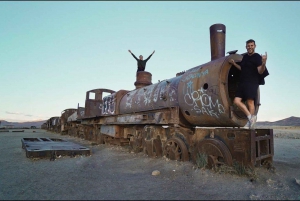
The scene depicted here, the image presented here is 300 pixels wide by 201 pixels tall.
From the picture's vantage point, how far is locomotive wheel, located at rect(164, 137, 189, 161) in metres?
5.23

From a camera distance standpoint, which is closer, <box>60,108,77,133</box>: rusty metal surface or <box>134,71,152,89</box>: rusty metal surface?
<box>134,71,152,89</box>: rusty metal surface

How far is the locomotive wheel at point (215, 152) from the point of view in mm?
4168

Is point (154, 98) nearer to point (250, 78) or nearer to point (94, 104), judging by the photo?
point (250, 78)

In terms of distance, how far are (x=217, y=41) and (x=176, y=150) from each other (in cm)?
314

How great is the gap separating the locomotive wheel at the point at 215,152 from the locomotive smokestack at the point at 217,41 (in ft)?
7.27

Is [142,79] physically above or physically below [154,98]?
above

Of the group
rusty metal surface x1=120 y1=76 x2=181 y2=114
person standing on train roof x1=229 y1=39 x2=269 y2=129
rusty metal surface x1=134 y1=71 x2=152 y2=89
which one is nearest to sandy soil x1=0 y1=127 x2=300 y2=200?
person standing on train roof x1=229 y1=39 x2=269 y2=129

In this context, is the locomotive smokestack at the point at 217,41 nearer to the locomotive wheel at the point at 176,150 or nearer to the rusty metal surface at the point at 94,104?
the locomotive wheel at the point at 176,150

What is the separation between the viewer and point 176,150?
17.9ft

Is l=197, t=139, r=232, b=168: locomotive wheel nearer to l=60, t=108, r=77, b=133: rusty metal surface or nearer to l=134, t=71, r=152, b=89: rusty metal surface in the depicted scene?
l=134, t=71, r=152, b=89: rusty metal surface

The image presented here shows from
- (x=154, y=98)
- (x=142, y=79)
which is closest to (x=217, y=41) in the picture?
(x=154, y=98)

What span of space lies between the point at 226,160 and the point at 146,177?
67.9 inches

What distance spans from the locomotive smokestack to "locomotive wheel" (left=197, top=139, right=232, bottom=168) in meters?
2.21

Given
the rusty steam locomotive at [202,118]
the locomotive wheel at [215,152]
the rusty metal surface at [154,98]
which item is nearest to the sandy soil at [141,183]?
the locomotive wheel at [215,152]
